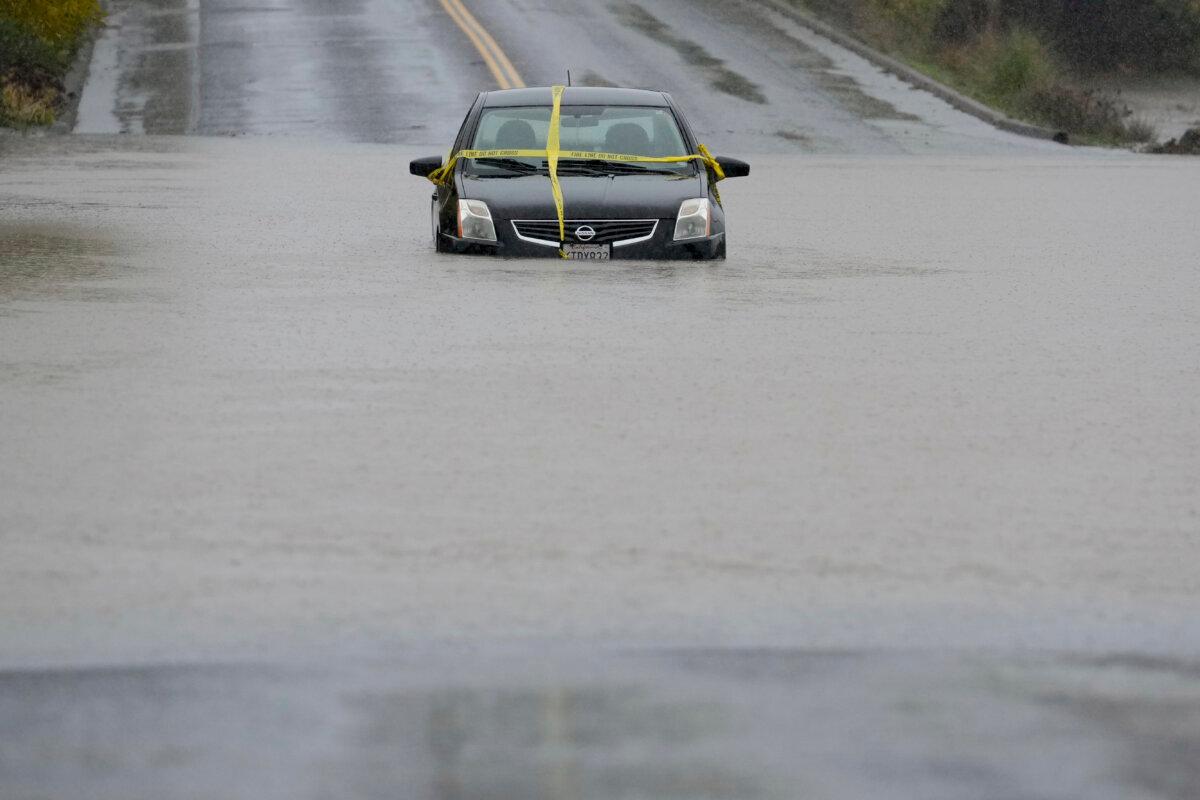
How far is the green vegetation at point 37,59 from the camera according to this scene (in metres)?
33.5

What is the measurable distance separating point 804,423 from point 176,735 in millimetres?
5186

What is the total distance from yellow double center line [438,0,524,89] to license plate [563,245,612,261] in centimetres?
1849

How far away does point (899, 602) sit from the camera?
6.77 meters

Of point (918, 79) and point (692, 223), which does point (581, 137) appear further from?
point (918, 79)

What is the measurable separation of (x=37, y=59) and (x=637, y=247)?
83.4 ft

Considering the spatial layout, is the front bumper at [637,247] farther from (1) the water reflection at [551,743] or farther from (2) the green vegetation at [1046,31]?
(2) the green vegetation at [1046,31]

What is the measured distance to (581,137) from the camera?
1892 cm

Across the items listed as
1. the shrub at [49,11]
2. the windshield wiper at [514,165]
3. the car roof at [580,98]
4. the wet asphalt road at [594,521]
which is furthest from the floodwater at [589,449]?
the shrub at [49,11]

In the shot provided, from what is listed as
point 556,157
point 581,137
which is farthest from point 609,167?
point 581,137

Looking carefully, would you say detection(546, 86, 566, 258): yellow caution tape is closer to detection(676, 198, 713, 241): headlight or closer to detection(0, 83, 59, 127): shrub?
detection(676, 198, 713, 241): headlight

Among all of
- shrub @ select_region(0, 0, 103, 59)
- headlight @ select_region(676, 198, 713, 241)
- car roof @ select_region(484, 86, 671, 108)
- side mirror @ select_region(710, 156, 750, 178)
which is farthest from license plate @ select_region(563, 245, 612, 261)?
shrub @ select_region(0, 0, 103, 59)

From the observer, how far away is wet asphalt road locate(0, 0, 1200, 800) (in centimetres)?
526

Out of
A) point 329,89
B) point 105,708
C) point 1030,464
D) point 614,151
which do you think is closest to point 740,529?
point 1030,464

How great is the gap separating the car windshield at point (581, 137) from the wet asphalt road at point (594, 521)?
101 cm
